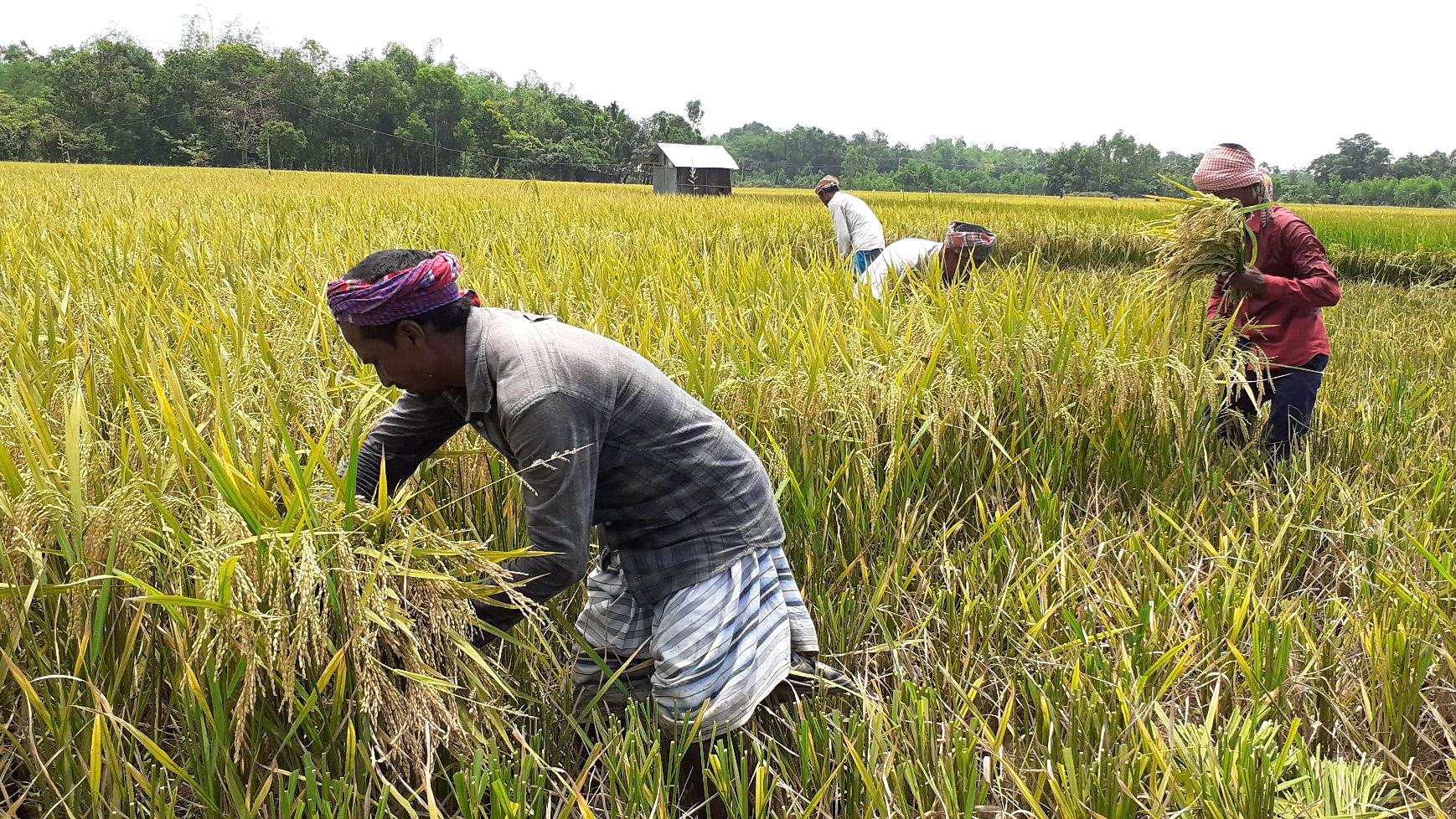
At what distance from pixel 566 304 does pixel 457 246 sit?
7.90 feet

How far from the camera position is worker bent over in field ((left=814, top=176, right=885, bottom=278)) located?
5.45 m

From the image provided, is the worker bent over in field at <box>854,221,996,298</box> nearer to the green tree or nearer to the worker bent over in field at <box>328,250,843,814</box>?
the worker bent over in field at <box>328,250,843,814</box>

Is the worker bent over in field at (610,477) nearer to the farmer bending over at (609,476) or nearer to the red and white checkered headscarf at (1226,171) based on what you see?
the farmer bending over at (609,476)

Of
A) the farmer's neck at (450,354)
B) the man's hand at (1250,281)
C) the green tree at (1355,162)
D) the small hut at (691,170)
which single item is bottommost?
the farmer's neck at (450,354)

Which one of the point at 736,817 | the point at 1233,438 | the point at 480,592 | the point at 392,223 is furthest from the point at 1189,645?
the point at 392,223

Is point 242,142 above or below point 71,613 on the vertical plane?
above

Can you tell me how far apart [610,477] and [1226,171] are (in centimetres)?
257

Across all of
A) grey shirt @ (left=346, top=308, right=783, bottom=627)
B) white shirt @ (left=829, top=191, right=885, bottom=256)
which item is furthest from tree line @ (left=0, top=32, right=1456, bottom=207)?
grey shirt @ (left=346, top=308, right=783, bottom=627)

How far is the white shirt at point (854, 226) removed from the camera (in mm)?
5449

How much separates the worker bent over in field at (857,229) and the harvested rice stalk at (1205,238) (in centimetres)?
239

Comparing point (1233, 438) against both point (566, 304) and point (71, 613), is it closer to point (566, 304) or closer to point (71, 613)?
point (566, 304)

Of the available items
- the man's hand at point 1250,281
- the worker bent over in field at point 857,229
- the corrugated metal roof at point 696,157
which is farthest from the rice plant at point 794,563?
the corrugated metal roof at point 696,157

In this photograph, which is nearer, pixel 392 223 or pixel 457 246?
pixel 457 246

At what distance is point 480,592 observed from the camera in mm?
1333
